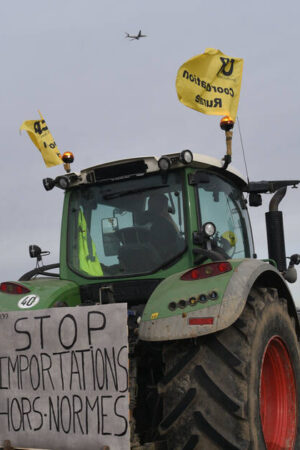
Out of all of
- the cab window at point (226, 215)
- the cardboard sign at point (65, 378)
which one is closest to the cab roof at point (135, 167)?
the cab window at point (226, 215)

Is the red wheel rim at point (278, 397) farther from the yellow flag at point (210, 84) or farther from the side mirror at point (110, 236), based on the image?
the yellow flag at point (210, 84)

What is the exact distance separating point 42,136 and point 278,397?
376 cm

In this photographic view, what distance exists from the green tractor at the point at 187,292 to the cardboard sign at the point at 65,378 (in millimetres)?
265

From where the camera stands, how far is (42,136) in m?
6.96

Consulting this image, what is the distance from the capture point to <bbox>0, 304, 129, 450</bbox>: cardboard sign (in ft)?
13.2

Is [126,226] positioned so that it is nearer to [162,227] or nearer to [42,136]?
[162,227]

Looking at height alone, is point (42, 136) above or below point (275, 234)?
above

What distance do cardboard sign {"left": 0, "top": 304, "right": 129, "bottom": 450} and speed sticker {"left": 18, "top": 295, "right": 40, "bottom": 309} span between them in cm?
31

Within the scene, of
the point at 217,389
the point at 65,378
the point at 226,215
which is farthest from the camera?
the point at 226,215

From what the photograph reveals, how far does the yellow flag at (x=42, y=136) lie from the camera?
22.5ft

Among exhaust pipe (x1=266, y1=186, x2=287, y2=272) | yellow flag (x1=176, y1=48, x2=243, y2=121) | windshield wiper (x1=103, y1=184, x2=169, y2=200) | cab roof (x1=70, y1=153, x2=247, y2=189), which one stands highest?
yellow flag (x1=176, y1=48, x2=243, y2=121)

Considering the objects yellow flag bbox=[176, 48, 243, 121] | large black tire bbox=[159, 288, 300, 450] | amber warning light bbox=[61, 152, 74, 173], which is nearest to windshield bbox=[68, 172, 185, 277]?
amber warning light bbox=[61, 152, 74, 173]

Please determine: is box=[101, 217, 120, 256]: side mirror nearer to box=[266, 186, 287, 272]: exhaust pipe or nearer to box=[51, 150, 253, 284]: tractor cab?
box=[51, 150, 253, 284]: tractor cab

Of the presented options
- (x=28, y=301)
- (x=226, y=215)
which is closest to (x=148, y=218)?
(x=226, y=215)
